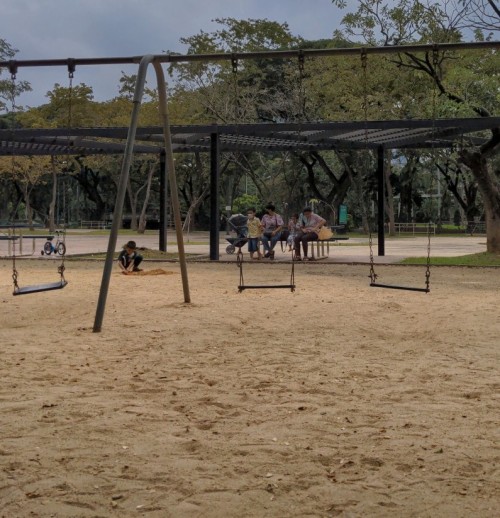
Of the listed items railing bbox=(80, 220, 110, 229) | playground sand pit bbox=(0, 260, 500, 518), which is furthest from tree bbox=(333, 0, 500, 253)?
railing bbox=(80, 220, 110, 229)

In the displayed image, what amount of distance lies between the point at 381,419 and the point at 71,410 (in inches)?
71.5

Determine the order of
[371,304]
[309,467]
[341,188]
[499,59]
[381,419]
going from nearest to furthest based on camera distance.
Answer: [309,467] < [381,419] < [371,304] < [499,59] < [341,188]

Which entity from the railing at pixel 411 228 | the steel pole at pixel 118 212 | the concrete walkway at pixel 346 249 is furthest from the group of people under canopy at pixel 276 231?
the railing at pixel 411 228

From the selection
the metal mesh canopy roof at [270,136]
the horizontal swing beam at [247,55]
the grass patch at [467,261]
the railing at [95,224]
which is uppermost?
the horizontal swing beam at [247,55]

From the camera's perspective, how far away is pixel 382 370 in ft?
20.0

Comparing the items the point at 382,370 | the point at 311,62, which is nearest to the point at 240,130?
the point at 382,370

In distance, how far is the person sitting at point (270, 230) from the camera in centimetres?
1994

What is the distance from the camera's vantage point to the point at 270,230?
2023 centimetres

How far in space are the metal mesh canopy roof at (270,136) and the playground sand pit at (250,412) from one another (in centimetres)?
698

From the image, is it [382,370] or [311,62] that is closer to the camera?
[382,370]

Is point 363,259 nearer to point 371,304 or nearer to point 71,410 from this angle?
point 371,304

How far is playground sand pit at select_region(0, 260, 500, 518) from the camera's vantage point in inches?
133

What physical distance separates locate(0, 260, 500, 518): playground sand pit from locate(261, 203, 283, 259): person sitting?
10212 mm

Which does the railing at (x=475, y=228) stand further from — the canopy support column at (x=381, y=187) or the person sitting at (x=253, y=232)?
the person sitting at (x=253, y=232)
